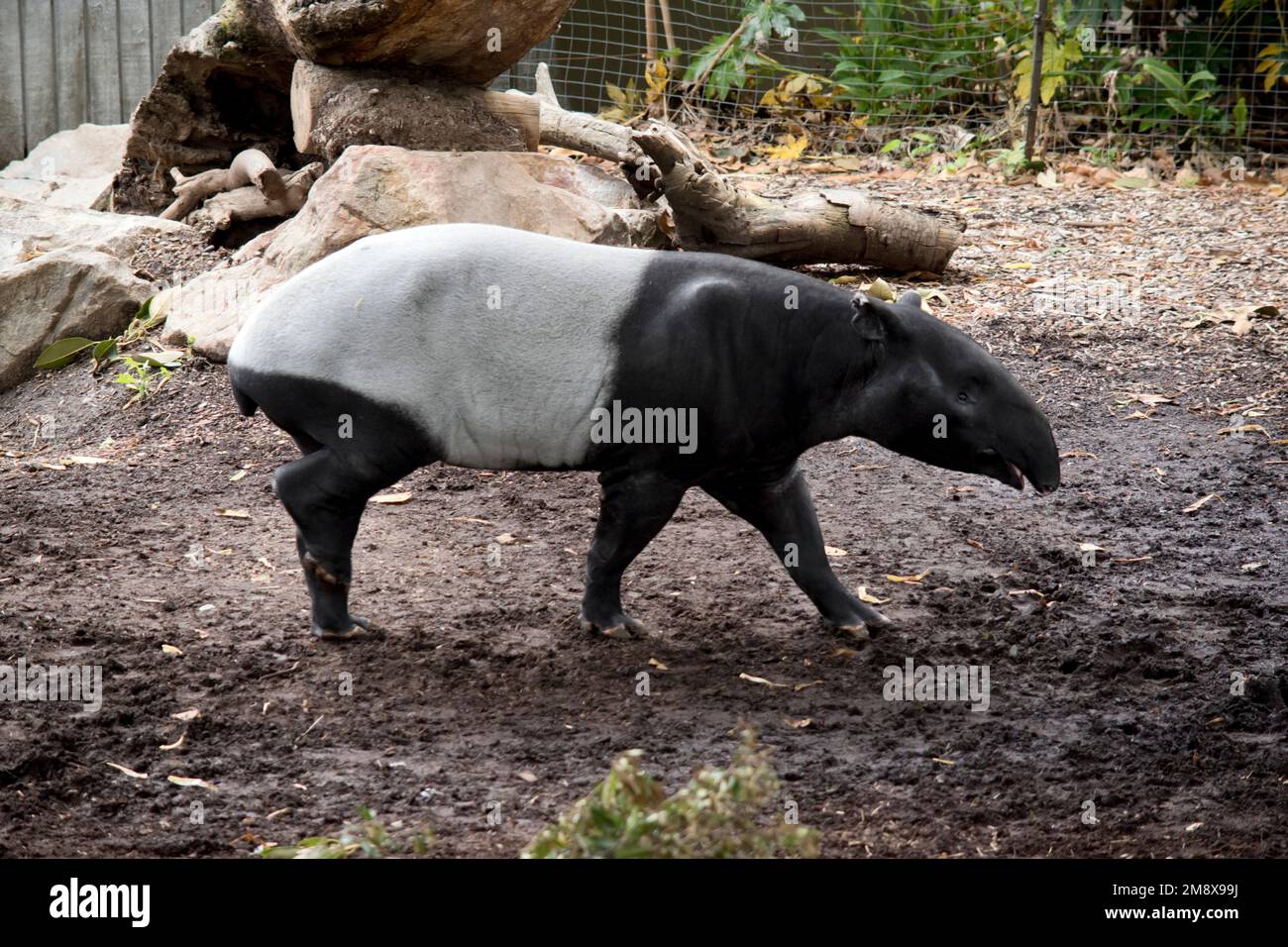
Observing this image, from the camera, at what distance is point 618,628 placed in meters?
4.69

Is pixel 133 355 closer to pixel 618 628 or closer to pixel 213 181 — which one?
pixel 213 181

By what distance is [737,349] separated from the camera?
430 centimetres

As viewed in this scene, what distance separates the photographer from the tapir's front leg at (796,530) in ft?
Result: 15.3

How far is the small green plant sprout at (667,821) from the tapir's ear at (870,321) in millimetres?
2203

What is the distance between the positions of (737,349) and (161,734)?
2026 mm

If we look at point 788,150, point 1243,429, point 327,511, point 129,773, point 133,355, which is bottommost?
point 129,773

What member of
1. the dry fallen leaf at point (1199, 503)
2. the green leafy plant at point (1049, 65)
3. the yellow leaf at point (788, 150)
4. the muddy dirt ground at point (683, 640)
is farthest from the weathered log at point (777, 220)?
the green leafy plant at point (1049, 65)

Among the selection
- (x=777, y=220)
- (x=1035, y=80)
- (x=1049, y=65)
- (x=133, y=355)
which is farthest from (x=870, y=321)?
(x=1049, y=65)

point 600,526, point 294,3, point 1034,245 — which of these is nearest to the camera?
point 600,526

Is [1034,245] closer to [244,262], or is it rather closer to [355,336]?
[244,262]

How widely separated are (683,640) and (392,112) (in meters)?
3.98

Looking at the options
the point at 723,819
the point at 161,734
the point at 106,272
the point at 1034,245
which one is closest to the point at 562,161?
the point at 106,272

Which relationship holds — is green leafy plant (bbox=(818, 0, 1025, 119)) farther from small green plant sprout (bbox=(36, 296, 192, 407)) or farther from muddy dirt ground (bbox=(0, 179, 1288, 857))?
small green plant sprout (bbox=(36, 296, 192, 407))

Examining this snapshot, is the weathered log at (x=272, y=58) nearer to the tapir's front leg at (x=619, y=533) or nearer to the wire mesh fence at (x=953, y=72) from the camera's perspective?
the wire mesh fence at (x=953, y=72)
